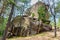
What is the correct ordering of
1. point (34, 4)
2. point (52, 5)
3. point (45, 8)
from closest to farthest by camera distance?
point (52, 5) → point (45, 8) → point (34, 4)

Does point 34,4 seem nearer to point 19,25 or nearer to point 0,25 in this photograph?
point 19,25

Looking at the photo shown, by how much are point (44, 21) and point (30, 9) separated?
3.02 meters

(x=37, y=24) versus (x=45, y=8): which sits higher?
(x=45, y=8)

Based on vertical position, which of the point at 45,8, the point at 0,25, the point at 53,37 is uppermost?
the point at 45,8

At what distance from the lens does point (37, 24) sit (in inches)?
1003

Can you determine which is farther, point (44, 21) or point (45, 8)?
point (44, 21)

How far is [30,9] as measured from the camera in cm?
2692

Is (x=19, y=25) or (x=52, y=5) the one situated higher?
(x=52, y=5)

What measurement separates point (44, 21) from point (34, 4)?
3528 mm

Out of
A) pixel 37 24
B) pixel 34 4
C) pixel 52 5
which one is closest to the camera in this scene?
pixel 52 5

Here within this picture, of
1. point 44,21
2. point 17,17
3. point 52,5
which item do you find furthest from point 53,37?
point 17,17

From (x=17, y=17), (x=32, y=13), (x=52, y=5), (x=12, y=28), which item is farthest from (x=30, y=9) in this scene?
(x=52, y=5)

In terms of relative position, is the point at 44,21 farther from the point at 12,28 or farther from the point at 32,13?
the point at 12,28

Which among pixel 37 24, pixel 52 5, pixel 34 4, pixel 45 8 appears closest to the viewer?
pixel 52 5
